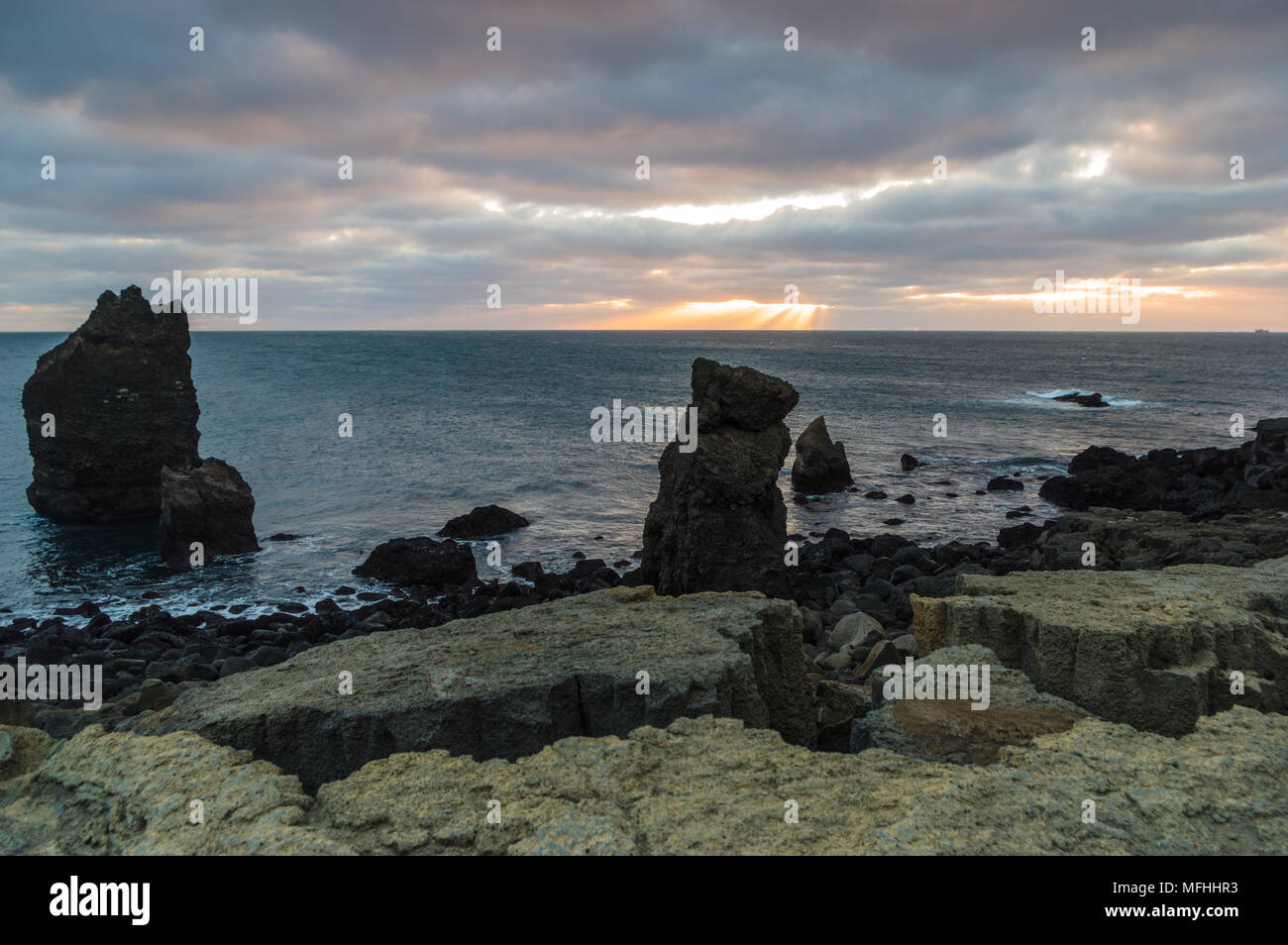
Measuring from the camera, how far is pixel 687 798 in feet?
Answer: 18.5

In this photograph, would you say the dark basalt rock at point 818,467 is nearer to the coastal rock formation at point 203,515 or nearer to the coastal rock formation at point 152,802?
the coastal rock formation at point 203,515

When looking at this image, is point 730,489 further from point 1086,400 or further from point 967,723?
point 1086,400

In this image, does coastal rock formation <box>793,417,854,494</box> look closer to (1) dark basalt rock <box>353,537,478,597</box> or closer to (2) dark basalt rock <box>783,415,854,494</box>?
(2) dark basalt rock <box>783,415,854,494</box>

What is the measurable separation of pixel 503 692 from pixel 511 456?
4597 cm

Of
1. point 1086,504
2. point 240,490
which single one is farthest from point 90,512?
point 1086,504

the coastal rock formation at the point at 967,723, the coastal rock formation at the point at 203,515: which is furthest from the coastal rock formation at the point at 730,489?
the coastal rock formation at the point at 203,515

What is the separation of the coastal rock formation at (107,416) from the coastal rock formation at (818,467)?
28.1 meters

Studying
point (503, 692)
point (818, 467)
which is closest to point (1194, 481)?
point (818, 467)

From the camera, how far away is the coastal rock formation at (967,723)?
21.7ft

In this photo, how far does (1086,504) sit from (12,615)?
41.1 m

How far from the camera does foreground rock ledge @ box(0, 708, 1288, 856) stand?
16.7 ft

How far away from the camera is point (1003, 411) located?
77.3 metres

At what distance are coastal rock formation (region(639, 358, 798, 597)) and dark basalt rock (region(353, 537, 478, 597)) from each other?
29.3 feet

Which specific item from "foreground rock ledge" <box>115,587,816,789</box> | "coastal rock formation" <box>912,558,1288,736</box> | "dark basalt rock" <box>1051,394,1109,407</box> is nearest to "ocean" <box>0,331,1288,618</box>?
"dark basalt rock" <box>1051,394,1109,407</box>
